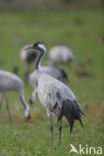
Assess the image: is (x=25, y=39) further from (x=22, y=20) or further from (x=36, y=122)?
(x=36, y=122)

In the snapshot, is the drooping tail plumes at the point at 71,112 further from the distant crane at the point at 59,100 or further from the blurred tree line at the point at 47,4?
the blurred tree line at the point at 47,4

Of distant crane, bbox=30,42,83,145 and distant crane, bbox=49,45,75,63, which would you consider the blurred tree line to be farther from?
distant crane, bbox=30,42,83,145

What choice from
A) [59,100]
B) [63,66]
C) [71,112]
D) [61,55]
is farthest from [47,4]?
[71,112]

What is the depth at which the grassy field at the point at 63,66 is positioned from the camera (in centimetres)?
1141

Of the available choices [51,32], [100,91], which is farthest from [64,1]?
[100,91]

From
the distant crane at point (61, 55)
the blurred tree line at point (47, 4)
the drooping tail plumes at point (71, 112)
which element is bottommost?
the drooping tail plumes at point (71, 112)

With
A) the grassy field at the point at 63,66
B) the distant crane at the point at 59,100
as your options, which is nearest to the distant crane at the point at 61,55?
the grassy field at the point at 63,66

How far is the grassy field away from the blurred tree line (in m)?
1.39

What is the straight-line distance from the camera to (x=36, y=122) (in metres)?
15.5

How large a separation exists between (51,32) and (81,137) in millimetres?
22615

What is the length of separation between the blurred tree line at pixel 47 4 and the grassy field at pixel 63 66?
4.55 feet

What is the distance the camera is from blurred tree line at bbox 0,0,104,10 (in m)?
41.3

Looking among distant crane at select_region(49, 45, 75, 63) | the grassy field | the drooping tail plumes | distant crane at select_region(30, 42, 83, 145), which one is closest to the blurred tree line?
the grassy field

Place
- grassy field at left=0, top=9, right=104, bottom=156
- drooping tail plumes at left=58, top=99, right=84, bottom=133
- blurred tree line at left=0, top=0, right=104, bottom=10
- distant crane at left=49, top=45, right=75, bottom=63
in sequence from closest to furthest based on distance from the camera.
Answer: drooping tail plumes at left=58, top=99, right=84, bottom=133, grassy field at left=0, top=9, right=104, bottom=156, distant crane at left=49, top=45, right=75, bottom=63, blurred tree line at left=0, top=0, right=104, bottom=10
